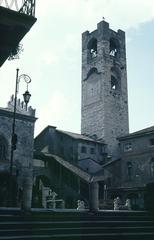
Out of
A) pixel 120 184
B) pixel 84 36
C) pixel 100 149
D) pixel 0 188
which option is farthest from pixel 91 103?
pixel 0 188

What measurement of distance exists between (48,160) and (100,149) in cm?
1063

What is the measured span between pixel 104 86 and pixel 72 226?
4472cm

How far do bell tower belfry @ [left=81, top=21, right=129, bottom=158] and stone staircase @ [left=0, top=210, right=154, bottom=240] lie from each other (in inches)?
1541

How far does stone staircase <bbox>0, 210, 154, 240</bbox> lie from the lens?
28.7ft

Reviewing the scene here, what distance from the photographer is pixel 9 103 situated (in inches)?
1479

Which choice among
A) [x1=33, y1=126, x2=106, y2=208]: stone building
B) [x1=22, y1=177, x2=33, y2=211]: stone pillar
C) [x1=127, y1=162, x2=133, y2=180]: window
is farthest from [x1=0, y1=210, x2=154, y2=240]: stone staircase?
[x1=127, y1=162, x2=133, y2=180]: window

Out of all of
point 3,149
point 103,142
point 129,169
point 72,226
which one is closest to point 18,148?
point 3,149

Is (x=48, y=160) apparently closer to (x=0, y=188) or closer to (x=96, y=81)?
(x=0, y=188)

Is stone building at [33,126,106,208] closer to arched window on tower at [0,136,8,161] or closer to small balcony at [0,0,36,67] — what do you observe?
arched window on tower at [0,136,8,161]

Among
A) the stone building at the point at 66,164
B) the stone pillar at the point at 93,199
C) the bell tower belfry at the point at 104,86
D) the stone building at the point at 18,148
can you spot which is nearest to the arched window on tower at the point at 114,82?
the bell tower belfry at the point at 104,86

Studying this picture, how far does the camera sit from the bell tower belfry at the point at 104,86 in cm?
5234

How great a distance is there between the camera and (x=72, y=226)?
9867mm

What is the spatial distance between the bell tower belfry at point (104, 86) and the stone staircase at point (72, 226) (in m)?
39.1

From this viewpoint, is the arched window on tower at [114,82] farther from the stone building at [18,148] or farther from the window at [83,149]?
the stone building at [18,148]
